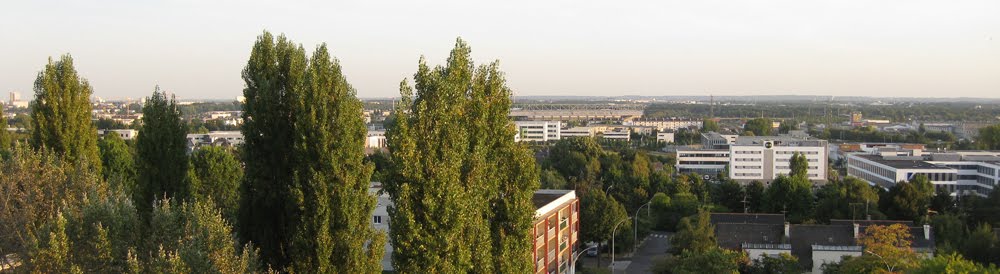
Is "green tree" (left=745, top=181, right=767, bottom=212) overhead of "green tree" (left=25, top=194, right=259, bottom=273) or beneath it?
beneath

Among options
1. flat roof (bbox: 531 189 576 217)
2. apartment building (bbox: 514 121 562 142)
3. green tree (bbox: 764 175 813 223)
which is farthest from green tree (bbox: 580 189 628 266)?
apartment building (bbox: 514 121 562 142)

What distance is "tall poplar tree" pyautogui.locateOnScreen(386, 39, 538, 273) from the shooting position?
13891 millimetres

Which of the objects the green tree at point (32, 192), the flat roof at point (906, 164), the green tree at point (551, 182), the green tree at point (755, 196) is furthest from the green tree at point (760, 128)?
the green tree at point (32, 192)

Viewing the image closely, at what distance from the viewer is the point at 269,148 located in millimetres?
15352

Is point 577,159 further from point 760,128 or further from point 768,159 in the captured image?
point 760,128

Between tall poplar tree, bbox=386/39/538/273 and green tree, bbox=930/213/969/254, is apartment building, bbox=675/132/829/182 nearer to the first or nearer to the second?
green tree, bbox=930/213/969/254

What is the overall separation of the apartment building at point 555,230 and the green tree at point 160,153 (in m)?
13.1

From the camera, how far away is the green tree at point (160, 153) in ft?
60.8

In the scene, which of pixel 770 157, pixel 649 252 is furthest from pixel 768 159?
pixel 649 252

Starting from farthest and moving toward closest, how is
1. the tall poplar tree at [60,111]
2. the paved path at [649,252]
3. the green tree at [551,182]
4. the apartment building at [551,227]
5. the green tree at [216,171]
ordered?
the green tree at [551,182] < the paved path at [649,252] < the apartment building at [551,227] < the green tree at [216,171] < the tall poplar tree at [60,111]

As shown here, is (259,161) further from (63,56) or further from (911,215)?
(911,215)

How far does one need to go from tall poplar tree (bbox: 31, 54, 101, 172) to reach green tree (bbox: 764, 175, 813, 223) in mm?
37164

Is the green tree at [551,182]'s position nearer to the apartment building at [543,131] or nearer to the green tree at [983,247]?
the green tree at [983,247]

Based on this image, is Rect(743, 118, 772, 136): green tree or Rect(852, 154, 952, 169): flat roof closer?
Rect(852, 154, 952, 169): flat roof
